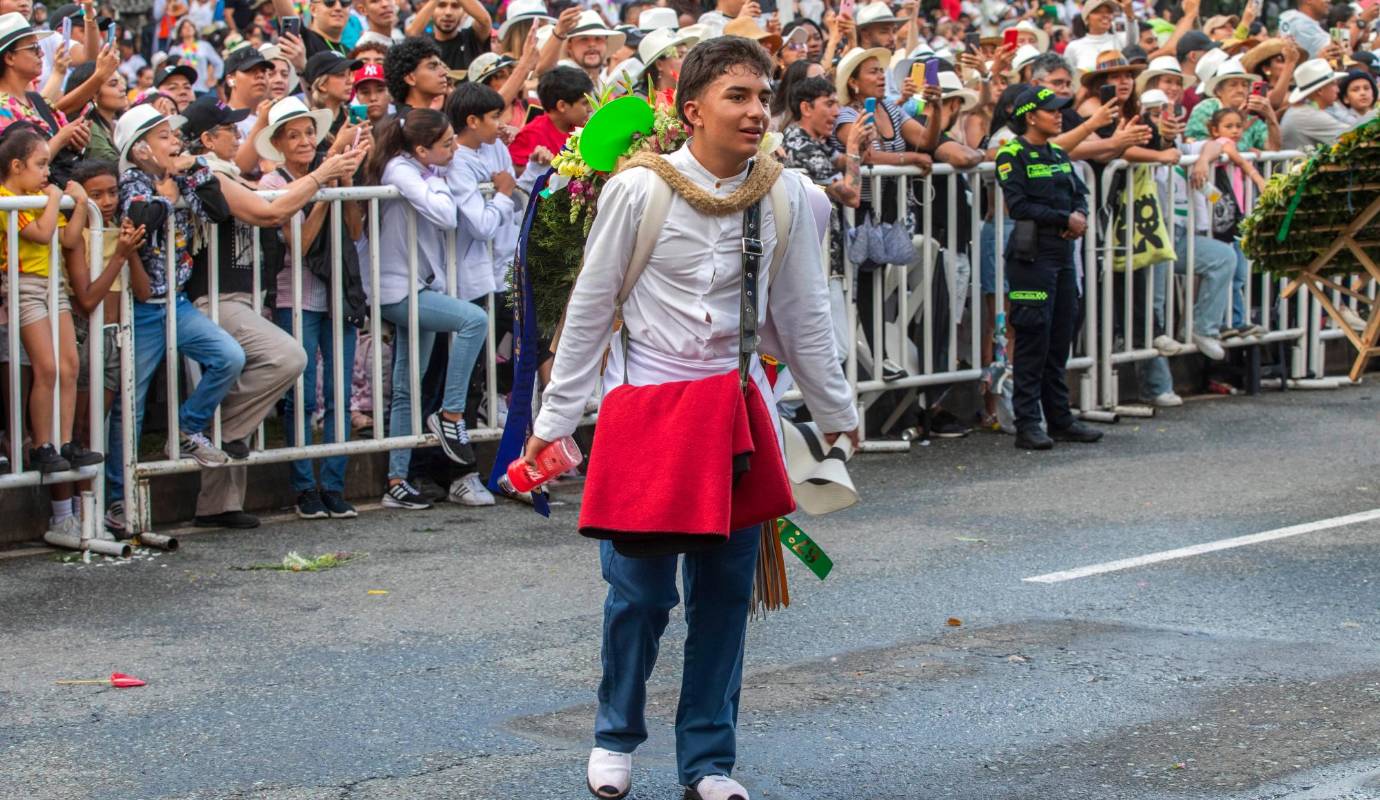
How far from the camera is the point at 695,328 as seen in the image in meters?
4.97

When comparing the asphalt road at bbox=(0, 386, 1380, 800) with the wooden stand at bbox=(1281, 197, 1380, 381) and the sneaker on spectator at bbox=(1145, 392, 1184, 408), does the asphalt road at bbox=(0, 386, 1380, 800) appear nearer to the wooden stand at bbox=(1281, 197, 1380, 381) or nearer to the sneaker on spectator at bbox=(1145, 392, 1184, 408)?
the wooden stand at bbox=(1281, 197, 1380, 381)

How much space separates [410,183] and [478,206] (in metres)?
0.38

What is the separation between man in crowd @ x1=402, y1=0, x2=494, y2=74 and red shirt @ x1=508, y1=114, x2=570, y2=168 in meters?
1.97

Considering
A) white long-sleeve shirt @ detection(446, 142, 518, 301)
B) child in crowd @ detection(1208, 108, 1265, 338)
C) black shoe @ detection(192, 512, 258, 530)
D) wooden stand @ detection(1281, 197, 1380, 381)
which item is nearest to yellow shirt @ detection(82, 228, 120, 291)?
black shoe @ detection(192, 512, 258, 530)

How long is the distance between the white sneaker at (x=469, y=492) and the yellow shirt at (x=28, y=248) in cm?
240

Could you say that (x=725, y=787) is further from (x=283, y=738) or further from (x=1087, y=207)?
(x=1087, y=207)

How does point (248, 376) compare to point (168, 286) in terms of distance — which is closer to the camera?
point (168, 286)

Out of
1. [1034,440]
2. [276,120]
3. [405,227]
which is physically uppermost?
[276,120]

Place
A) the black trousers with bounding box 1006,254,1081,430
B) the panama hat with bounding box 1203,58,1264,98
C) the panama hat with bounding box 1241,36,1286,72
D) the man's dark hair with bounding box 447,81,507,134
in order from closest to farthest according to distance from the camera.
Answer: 1. the man's dark hair with bounding box 447,81,507,134
2. the black trousers with bounding box 1006,254,1081,430
3. the panama hat with bounding box 1203,58,1264,98
4. the panama hat with bounding box 1241,36,1286,72

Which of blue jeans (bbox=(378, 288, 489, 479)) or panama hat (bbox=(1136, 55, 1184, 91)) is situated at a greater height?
panama hat (bbox=(1136, 55, 1184, 91))

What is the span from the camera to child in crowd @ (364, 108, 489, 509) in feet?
31.8

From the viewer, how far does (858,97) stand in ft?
39.0

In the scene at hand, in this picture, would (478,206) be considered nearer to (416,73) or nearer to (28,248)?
(416,73)

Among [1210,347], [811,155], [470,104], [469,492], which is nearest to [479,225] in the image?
[470,104]
